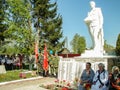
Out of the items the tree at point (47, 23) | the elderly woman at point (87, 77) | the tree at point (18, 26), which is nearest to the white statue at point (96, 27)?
the elderly woman at point (87, 77)

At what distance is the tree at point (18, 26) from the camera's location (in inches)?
1277

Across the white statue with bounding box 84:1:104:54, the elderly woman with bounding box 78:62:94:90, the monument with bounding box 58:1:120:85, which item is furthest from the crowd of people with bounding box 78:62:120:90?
the white statue with bounding box 84:1:104:54

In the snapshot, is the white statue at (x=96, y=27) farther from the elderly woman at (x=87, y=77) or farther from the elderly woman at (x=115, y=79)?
the elderly woman at (x=115, y=79)

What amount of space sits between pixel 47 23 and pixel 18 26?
24.2 feet

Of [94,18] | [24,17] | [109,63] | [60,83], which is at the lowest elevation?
[60,83]

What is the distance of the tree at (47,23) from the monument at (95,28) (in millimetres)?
23354

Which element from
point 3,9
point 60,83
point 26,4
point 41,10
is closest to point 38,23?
point 41,10

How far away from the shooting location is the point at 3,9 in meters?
32.8

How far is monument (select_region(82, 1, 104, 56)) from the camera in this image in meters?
15.8

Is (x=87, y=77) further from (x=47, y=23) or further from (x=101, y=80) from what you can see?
(x=47, y=23)

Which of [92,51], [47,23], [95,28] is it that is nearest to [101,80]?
[92,51]

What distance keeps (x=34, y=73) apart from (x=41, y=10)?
16127 mm

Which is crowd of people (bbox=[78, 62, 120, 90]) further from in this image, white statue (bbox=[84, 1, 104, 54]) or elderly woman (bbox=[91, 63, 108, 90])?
white statue (bbox=[84, 1, 104, 54])

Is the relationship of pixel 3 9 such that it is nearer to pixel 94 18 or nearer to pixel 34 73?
pixel 34 73
